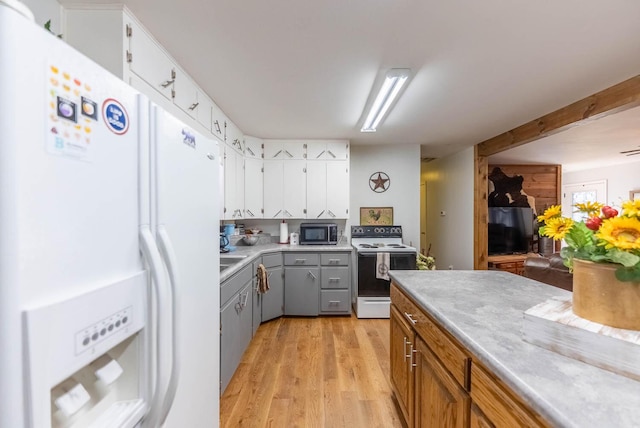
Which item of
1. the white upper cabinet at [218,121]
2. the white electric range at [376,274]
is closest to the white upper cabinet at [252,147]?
the white upper cabinet at [218,121]

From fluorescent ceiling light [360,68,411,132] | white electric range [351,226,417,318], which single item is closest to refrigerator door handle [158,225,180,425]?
fluorescent ceiling light [360,68,411,132]

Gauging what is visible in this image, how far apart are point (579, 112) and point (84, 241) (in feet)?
11.9

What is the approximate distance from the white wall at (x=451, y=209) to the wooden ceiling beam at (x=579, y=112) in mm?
912

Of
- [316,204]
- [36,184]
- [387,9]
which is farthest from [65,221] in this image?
[316,204]

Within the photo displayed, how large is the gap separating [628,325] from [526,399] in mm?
362

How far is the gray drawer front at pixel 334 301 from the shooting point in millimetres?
3463

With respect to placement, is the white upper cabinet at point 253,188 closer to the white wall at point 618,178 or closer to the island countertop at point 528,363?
the island countertop at point 528,363

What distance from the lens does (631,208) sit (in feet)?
2.48

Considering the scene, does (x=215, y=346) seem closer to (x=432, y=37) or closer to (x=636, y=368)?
(x=636, y=368)

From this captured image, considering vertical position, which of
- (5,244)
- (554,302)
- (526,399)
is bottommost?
(526,399)

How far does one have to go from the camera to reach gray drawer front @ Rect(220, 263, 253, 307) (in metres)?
1.99

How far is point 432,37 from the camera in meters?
1.65

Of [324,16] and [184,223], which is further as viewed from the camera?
[324,16]

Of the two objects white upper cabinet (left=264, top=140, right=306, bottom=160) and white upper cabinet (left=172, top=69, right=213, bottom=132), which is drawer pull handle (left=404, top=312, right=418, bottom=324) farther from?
white upper cabinet (left=264, top=140, right=306, bottom=160)
